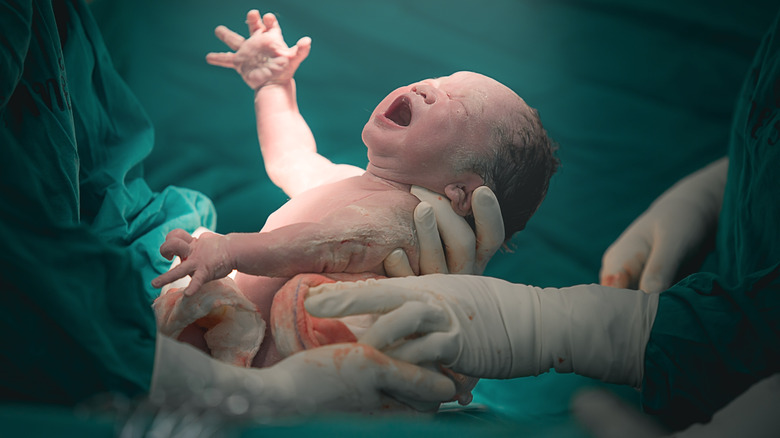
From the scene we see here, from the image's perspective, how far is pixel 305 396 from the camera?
0.69 meters

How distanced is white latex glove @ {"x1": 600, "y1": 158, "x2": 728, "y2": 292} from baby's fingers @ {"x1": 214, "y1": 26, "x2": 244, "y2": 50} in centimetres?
98

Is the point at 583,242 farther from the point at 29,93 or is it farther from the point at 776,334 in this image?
the point at 29,93

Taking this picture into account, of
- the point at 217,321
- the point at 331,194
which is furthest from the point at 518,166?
the point at 217,321

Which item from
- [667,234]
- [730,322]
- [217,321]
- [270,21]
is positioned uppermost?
[270,21]

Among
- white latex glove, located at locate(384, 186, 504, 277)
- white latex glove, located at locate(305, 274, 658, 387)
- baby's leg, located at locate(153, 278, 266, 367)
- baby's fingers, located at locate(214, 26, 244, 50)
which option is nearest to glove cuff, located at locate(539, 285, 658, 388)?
white latex glove, located at locate(305, 274, 658, 387)

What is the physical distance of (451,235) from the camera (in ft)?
3.56

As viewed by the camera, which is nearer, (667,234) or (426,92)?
(426,92)

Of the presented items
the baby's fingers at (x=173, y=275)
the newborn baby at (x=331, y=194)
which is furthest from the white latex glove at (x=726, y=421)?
the baby's fingers at (x=173, y=275)

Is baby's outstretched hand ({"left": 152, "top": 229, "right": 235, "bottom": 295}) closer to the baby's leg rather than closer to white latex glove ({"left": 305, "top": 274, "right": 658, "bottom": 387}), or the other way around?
the baby's leg

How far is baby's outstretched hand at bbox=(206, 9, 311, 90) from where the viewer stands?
139 centimetres

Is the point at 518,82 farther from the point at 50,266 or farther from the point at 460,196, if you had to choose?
the point at 50,266

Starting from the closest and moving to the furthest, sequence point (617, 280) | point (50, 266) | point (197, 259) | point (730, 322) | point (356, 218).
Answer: point (50, 266), point (730, 322), point (197, 259), point (356, 218), point (617, 280)

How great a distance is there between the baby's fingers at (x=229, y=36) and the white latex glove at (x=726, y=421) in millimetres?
1113

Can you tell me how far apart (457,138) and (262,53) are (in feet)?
1.92
